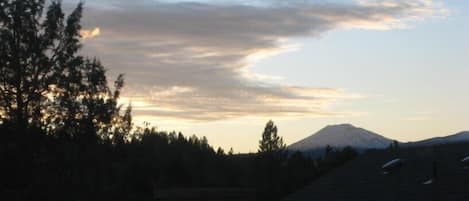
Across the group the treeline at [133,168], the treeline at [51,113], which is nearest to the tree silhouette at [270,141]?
the treeline at [133,168]

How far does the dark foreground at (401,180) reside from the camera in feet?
93.2

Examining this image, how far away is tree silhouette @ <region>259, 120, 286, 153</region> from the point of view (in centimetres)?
9300

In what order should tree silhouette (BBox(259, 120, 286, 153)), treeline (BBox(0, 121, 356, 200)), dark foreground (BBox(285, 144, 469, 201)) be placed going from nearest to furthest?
1. dark foreground (BBox(285, 144, 469, 201))
2. treeline (BBox(0, 121, 356, 200))
3. tree silhouette (BBox(259, 120, 286, 153))

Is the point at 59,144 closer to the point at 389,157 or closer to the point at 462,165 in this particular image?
the point at 389,157

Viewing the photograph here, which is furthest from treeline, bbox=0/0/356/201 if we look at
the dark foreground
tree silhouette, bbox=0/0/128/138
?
the dark foreground

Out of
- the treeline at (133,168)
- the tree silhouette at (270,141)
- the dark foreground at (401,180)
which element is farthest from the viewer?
the tree silhouette at (270,141)

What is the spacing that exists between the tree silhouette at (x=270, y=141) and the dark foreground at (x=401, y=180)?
57746 mm

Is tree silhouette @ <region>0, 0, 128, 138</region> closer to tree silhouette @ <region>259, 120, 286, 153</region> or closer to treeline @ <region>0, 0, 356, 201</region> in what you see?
treeline @ <region>0, 0, 356, 201</region>

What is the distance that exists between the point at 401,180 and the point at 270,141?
64.0 m

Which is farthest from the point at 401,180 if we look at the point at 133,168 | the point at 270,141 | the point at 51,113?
the point at 270,141

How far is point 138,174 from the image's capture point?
6644cm

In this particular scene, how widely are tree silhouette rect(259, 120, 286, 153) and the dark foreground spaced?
57.7 m

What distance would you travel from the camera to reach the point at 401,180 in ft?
99.5

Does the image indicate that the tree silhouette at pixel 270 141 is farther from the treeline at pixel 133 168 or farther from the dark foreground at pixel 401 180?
the dark foreground at pixel 401 180
